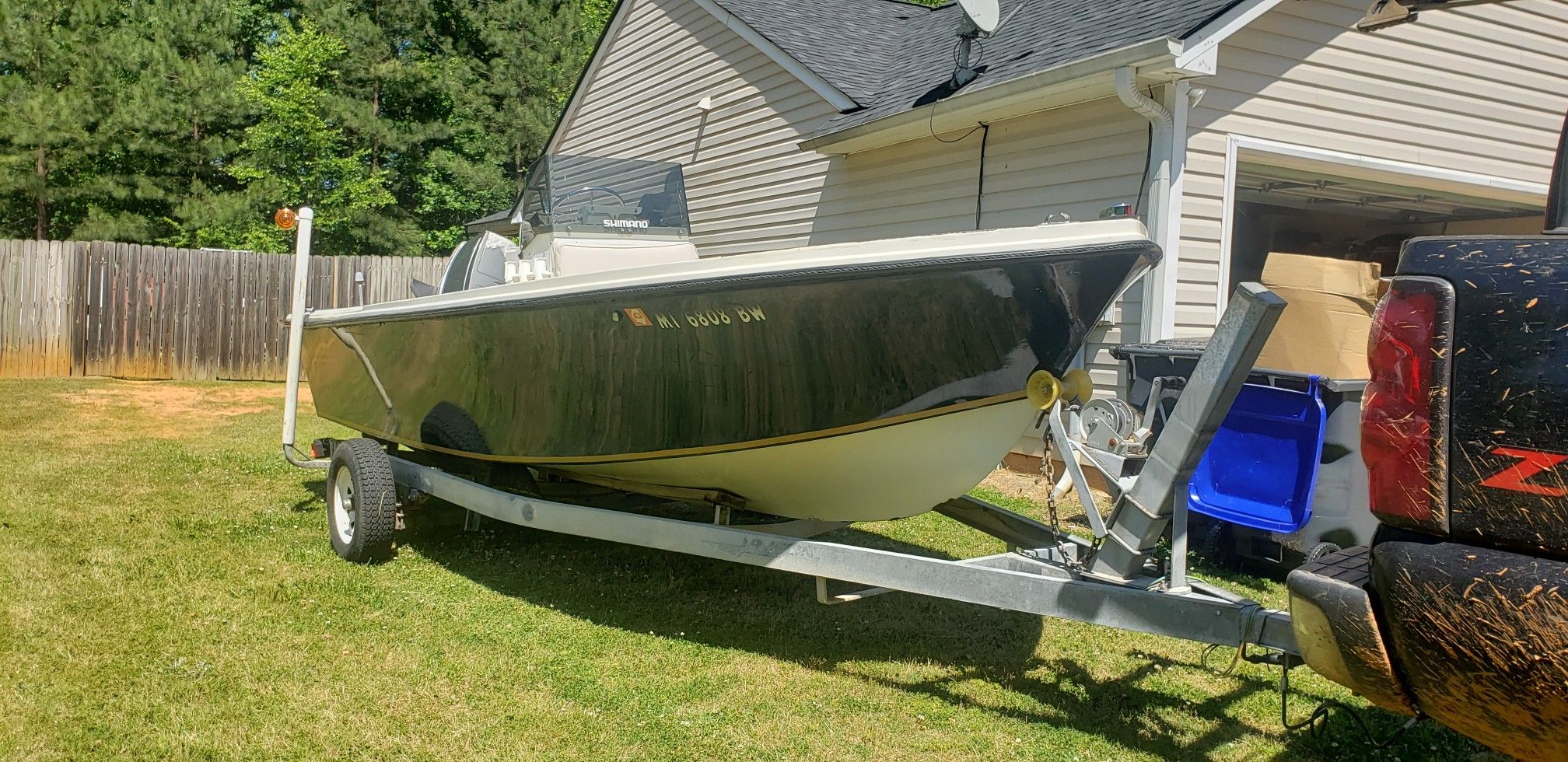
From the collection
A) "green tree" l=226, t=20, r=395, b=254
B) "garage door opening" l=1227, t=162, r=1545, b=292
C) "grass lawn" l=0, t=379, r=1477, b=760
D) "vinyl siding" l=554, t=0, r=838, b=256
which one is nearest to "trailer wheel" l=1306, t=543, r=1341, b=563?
"grass lawn" l=0, t=379, r=1477, b=760

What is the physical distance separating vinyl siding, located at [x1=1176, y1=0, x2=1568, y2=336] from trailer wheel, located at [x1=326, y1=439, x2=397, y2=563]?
524cm

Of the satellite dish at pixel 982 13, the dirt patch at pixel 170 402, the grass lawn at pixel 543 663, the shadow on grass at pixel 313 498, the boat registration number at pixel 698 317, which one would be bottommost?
the grass lawn at pixel 543 663

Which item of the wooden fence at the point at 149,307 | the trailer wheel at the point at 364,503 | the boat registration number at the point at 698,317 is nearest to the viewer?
the boat registration number at the point at 698,317

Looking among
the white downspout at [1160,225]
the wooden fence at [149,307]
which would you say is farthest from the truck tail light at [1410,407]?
the wooden fence at [149,307]

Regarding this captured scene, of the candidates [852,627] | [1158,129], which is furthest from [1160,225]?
[852,627]

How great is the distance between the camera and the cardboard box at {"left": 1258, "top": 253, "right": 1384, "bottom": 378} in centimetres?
527

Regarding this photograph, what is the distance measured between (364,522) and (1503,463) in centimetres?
474

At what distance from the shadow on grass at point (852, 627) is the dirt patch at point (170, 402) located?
6.23 meters

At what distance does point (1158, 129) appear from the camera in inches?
269

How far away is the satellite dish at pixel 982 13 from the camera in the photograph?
752 centimetres

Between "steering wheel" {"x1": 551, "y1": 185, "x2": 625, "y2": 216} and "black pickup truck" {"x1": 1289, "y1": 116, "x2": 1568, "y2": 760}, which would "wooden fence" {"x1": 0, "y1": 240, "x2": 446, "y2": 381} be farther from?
"black pickup truck" {"x1": 1289, "y1": 116, "x2": 1568, "y2": 760}

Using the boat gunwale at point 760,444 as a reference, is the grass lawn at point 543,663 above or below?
below

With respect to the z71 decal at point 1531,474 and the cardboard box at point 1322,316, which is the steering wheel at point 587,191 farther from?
the z71 decal at point 1531,474

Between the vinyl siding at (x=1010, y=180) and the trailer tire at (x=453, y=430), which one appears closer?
the trailer tire at (x=453, y=430)
